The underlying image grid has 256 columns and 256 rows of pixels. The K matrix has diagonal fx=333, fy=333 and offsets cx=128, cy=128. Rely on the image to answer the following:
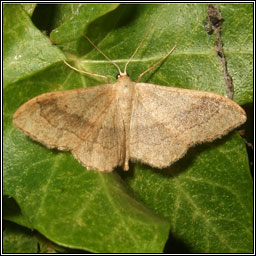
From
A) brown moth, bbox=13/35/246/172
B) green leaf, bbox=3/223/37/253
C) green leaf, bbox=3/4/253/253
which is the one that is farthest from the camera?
green leaf, bbox=3/223/37/253

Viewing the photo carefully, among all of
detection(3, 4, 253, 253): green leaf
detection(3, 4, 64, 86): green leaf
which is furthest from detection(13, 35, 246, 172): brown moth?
detection(3, 4, 64, 86): green leaf

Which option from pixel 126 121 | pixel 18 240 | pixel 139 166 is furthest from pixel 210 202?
pixel 18 240

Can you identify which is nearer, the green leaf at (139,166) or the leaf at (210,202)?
the green leaf at (139,166)

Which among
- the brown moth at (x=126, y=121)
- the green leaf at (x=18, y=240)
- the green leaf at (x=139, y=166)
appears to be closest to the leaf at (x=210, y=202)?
the green leaf at (x=139, y=166)

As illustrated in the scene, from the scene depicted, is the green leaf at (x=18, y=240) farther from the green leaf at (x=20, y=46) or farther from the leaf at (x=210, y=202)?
the green leaf at (x=20, y=46)

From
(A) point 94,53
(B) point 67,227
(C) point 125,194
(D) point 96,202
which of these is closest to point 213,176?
(C) point 125,194

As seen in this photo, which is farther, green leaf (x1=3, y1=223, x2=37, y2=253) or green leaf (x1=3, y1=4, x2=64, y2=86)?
green leaf (x1=3, y1=223, x2=37, y2=253)

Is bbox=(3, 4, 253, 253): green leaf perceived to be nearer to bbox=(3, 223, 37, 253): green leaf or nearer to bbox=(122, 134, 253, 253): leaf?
bbox=(122, 134, 253, 253): leaf

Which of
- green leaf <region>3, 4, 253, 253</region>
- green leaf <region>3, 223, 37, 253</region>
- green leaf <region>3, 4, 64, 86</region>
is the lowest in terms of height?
green leaf <region>3, 223, 37, 253</region>
